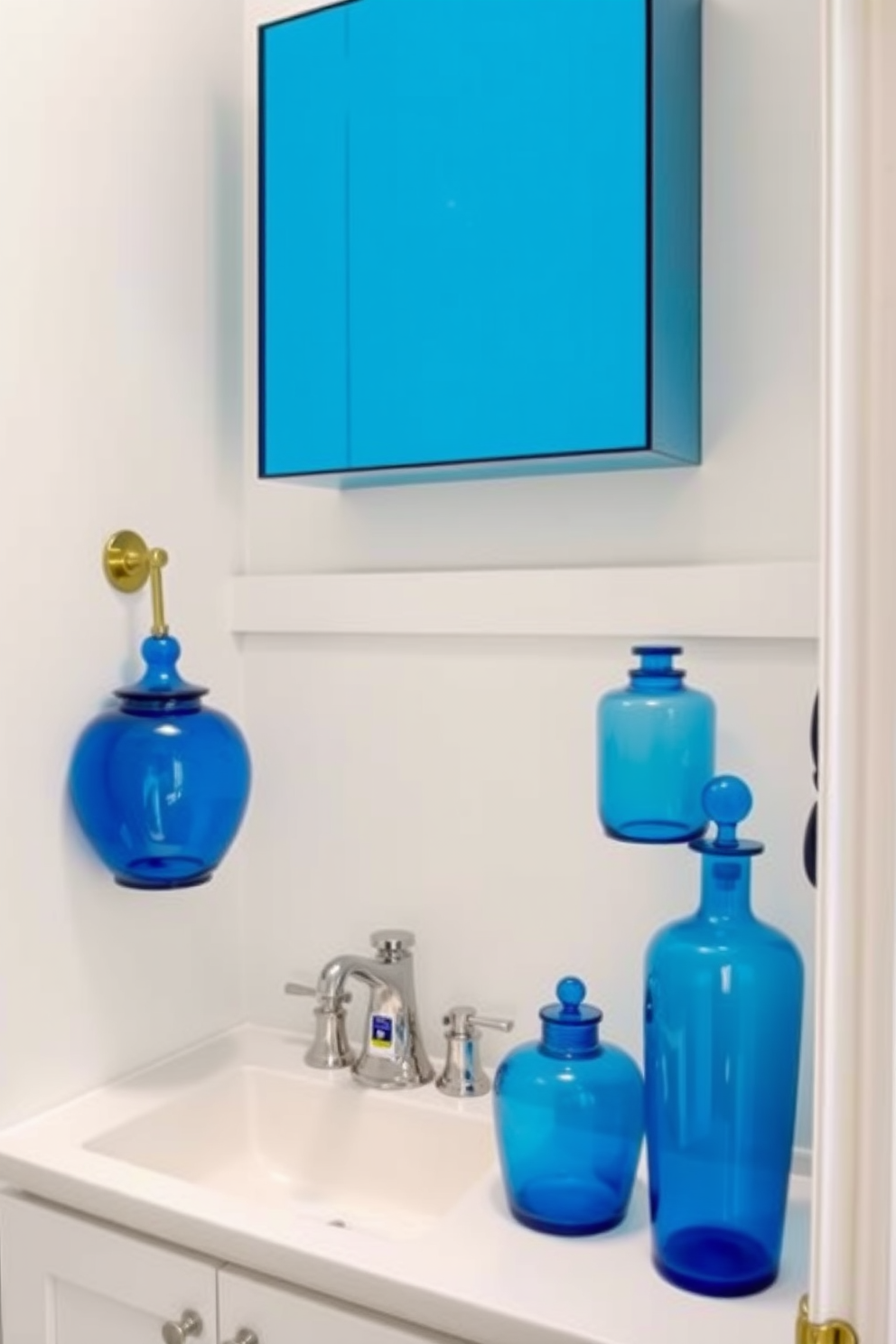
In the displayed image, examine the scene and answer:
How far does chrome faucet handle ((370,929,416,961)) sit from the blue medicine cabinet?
21.6 inches

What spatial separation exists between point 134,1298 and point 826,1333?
0.80m

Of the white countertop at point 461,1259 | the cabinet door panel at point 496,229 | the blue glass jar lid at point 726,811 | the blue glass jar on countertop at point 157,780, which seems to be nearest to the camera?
the white countertop at point 461,1259

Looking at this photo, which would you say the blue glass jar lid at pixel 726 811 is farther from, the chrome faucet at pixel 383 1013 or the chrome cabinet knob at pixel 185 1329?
the chrome cabinet knob at pixel 185 1329

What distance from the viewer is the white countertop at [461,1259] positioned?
3.13 feet

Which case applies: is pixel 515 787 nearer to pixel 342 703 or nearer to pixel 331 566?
pixel 342 703

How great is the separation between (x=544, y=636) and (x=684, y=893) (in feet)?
1.07

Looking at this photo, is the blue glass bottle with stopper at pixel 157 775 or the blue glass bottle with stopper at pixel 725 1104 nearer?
the blue glass bottle with stopper at pixel 725 1104

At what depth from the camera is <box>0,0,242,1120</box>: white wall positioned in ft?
4.18

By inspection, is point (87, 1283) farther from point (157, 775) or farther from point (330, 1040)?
point (157, 775)

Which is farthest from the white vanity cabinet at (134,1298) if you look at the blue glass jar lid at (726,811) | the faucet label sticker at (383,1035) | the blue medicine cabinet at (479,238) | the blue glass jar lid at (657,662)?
the blue medicine cabinet at (479,238)

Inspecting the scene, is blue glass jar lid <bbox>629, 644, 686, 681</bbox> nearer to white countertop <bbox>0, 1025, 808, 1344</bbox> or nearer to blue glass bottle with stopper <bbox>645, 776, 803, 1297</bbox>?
blue glass bottle with stopper <bbox>645, 776, 803, 1297</bbox>

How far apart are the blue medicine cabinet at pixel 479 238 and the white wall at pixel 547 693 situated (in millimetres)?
59

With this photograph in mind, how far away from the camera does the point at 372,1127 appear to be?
1.38 metres

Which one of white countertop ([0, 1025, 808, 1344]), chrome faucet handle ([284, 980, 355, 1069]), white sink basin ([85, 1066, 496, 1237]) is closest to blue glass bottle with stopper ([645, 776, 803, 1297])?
white countertop ([0, 1025, 808, 1344])
